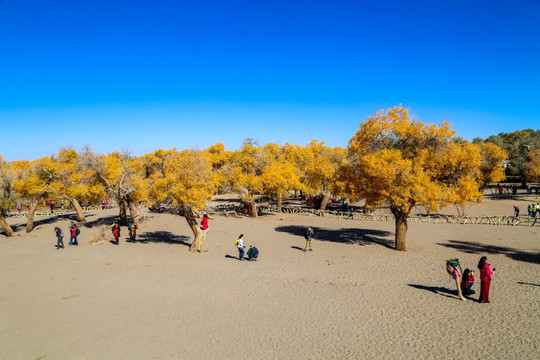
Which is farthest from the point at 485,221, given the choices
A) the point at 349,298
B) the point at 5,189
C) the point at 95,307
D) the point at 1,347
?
the point at 5,189

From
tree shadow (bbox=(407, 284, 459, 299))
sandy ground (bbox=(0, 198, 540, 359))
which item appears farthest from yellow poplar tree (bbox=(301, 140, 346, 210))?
tree shadow (bbox=(407, 284, 459, 299))

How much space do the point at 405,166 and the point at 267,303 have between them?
10.6 meters

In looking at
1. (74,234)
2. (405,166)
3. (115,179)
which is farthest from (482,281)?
(115,179)

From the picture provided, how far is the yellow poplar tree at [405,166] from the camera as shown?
16.7 meters

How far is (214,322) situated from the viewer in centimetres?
981

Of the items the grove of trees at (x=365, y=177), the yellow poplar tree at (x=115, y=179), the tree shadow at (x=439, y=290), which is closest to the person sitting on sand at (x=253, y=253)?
the grove of trees at (x=365, y=177)

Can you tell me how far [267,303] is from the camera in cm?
1120

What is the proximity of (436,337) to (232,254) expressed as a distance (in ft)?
40.8

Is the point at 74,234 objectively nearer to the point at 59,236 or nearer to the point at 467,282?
the point at 59,236

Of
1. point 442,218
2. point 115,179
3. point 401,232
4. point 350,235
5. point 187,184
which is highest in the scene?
point 115,179

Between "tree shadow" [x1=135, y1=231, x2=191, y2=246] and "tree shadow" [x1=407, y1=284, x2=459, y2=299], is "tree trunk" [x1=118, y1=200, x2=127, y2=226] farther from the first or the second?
"tree shadow" [x1=407, y1=284, x2=459, y2=299]

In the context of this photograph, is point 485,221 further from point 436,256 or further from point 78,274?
point 78,274

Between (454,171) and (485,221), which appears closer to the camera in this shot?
(454,171)

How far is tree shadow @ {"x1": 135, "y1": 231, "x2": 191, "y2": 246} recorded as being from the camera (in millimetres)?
22609
